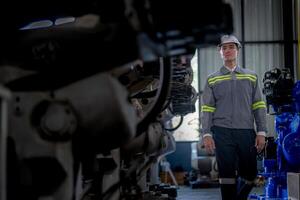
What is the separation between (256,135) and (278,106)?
0.93 meters

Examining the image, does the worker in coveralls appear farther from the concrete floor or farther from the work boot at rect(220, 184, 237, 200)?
the concrete floor

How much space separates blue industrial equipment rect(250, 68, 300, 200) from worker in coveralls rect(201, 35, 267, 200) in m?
0.62

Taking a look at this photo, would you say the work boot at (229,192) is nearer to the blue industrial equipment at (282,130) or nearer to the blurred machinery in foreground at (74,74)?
the blue industrial equipment at (282,130)

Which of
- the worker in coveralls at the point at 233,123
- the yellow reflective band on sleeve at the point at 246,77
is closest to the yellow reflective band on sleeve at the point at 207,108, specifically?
the worker in coveralls at the point at 233,123

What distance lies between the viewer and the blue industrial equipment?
4832 millimetres

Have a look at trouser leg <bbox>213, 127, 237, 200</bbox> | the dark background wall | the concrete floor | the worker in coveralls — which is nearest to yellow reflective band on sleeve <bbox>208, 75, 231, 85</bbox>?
the worker in coveralls

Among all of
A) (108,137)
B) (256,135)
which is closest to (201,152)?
(256,135)

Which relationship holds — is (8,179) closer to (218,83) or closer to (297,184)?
(297,184)

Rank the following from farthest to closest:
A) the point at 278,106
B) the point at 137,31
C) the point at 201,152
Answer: the point at 201,152, the point at 278,106, the point at 137,31

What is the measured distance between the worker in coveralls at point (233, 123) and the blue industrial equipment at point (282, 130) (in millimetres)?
619

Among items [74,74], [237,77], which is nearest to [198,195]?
[237,77]

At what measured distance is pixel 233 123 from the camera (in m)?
4.24

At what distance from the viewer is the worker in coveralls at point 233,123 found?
13.6ft

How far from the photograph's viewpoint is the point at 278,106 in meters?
5.16
